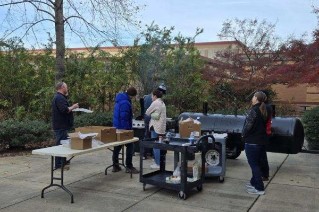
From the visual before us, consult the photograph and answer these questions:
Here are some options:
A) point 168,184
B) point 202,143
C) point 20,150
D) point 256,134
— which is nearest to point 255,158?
point 256,134

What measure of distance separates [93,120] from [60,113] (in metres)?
4.24

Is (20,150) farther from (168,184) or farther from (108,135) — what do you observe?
(168,184)

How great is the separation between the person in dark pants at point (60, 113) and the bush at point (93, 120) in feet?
13.2

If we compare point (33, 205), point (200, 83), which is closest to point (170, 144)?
point (33, 205)

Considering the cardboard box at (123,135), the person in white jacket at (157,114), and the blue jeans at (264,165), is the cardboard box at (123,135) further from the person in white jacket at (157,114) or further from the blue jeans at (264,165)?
the blue jeans at (264,165)

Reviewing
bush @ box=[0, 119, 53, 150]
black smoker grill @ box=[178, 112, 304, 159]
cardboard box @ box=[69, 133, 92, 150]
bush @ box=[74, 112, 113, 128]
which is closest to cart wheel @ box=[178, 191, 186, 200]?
cardboard box @ box=[69, 133, 92, 150]

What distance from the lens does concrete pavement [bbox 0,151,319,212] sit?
5.24 m

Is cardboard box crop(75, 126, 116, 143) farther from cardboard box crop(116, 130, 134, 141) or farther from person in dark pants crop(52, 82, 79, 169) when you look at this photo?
person in dark pants crop(52, 82, 79, 169)

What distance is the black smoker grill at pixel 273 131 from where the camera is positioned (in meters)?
7.27

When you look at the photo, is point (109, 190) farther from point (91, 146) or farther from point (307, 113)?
point (307, 113)

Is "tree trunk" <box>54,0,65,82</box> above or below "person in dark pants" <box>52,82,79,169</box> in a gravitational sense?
above

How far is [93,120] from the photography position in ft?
37.3

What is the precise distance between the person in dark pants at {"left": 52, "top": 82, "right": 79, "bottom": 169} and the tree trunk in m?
4.20

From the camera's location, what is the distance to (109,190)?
599 cm
